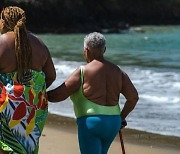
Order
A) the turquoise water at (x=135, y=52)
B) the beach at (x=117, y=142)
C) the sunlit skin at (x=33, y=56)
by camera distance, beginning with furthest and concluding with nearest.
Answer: the turquoise water at (x=135, y=52)
the beach at (x=117, y=142)
the sunlit skin at (x=33, y=56)

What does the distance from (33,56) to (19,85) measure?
0.22 m

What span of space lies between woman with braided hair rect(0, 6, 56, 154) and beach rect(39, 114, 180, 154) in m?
2.79

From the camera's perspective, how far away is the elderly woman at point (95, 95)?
13.0ft

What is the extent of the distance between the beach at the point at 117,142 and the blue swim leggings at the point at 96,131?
8.53ft

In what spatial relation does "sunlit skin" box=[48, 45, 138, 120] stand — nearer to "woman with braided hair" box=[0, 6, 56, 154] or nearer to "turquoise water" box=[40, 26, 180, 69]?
"woman with braided hair" box=[0, 6, 56, 154]

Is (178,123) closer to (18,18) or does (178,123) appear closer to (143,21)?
(18,18)

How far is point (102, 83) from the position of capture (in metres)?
3.96

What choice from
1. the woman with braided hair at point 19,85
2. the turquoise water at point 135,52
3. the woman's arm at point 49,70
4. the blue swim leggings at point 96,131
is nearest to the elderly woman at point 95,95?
the blue swim leggings at point 96,131

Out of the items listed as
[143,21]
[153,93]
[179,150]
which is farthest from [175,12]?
[179,150]

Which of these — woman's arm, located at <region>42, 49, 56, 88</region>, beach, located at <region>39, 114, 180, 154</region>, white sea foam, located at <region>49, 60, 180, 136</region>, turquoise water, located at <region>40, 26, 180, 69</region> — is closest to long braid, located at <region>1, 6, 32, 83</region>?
woman's arm, located at <region>42, 49, 56, 88</region>

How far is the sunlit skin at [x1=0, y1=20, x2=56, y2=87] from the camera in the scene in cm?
369

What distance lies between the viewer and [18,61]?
12.2 feet

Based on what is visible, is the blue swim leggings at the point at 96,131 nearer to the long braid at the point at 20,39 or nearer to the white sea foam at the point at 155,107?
the long braid at the point at 20,39

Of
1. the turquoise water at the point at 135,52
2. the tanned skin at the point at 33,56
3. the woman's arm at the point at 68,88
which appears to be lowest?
the turquoise water at the point at 135,52
